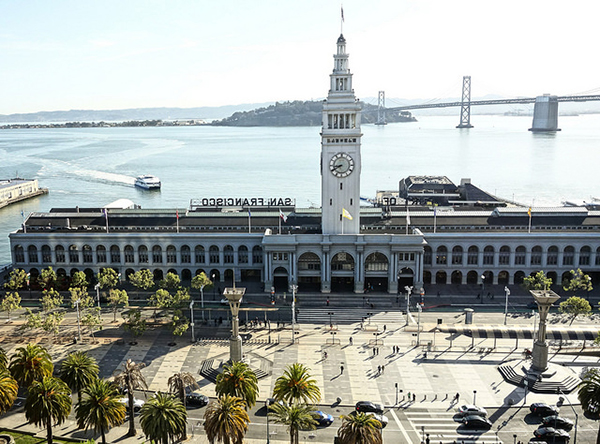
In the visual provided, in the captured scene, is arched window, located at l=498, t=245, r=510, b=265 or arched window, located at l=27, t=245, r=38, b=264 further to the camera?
arched window, located at l=27, t=245, r=38, b=264

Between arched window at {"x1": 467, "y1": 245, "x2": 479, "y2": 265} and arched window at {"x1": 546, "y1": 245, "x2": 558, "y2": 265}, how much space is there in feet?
40.3

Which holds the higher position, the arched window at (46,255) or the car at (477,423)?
the arched window at (46,255)

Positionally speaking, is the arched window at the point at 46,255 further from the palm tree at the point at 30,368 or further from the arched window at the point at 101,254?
the palm tree at the point at 30,368

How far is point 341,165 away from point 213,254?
2833 centimetres

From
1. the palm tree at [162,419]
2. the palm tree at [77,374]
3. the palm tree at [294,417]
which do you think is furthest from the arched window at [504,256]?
the palm tree at [77,374]

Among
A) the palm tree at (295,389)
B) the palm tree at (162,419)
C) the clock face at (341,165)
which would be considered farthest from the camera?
the clock face at (341,165)

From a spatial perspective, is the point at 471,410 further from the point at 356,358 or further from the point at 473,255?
the point at 473,255

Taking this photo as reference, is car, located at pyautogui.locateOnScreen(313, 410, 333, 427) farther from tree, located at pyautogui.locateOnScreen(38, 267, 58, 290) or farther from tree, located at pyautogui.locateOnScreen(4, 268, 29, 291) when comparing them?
tree, located at pyautogui.locateOnScreen(4, 268, 29, 291)

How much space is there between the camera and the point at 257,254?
103875 millimetres

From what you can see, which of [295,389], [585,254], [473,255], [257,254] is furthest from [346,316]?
[585,254]

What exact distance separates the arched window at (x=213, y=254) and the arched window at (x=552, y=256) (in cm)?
5879

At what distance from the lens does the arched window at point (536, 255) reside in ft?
333

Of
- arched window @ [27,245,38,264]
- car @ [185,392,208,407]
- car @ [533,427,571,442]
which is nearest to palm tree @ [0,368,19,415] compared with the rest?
car @ [185,392,208,407]

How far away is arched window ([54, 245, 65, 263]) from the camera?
105 m
